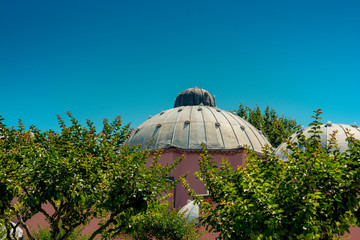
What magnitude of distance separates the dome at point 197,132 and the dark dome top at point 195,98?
5597 mm

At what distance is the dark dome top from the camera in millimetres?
39562

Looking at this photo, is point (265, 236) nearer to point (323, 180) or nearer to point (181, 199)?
point (323, 180)

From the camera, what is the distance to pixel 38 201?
8883mm

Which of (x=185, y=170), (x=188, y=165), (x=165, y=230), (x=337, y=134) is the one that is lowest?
(x=165, y=230)

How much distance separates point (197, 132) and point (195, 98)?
1116 centimetres

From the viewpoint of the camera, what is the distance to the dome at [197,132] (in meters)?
28.1

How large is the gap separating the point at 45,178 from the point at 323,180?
7280mm

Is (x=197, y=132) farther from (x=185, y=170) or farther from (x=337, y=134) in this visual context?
(x=337, y=134)

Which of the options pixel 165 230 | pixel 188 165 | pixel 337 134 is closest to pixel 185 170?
pixel 188 165

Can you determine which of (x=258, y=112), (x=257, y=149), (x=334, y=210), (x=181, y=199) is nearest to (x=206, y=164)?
(x=334, y=210)

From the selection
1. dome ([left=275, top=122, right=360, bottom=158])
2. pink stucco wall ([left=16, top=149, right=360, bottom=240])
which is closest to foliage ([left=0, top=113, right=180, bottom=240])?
dome ([left=275, top=122, right=360, bottom=158])

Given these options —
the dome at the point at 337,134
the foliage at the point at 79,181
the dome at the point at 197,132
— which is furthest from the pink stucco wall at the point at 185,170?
the foliage at the point at 79,181

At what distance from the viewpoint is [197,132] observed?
29141 millimetres

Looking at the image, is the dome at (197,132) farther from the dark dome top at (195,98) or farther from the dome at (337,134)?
the dome at (337,134)
